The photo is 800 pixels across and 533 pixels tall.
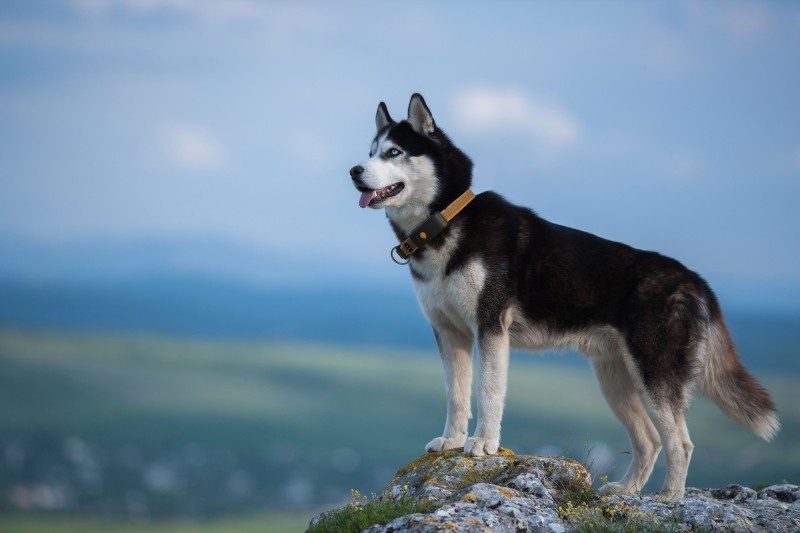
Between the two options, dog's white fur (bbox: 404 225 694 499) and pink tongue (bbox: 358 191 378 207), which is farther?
pink tongue (bbox: 358 191 378 207)

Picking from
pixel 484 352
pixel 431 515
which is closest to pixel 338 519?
pixel 431 515

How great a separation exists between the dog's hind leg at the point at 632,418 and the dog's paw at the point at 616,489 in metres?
0.02

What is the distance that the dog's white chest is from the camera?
8.90 metres

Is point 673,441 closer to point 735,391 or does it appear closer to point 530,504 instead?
point 735,391

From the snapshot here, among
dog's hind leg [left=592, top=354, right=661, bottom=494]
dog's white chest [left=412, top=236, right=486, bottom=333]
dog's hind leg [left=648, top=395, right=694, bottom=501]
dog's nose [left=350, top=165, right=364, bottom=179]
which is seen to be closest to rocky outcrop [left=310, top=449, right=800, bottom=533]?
dog's hind leg [left=648, top=395, right=694, bottom=501]

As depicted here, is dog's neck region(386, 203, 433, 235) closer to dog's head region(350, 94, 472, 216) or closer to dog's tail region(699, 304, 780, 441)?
dog's head region(350, 94, 472, 216)

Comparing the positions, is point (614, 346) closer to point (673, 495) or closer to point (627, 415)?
point (627, 415)

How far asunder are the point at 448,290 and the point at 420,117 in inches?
68.7

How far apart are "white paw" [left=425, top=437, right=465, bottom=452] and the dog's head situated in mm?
2276

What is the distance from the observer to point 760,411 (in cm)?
969

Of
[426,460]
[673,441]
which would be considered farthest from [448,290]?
[673,441]

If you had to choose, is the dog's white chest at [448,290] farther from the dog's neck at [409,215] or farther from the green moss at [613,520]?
the green moss at [613,520]

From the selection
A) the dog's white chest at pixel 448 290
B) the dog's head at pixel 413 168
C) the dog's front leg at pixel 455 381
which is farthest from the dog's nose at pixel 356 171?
the dog's front leg at pixel 455 381

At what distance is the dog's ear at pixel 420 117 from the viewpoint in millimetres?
9242
